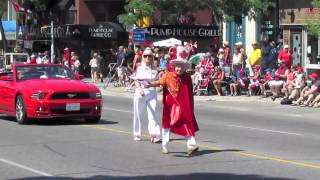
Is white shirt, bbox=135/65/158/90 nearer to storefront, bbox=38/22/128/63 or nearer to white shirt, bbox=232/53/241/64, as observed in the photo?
white shirt, bbox=232/53/241/64

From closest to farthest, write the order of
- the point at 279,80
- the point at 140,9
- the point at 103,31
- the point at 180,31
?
1. the point at 279,80
2. the point at 140,9
3. the point at 180,31
4. the point at 103,31

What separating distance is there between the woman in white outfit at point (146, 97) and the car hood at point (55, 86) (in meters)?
3.04

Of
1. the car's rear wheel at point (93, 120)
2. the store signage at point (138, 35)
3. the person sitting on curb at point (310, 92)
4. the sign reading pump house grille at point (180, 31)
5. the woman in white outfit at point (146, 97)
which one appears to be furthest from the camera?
the sign reading pump house grille at point (180, 31)

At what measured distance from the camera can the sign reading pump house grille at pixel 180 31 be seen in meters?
36.7

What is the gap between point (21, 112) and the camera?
17.0 metres

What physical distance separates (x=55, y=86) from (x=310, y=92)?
9858 mm

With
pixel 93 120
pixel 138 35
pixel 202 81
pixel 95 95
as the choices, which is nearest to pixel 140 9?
pixel 138 35

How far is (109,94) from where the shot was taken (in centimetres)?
3147

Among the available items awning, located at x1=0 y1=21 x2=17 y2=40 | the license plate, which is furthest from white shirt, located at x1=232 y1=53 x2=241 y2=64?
awning, located at x1=0 y1=21 x2=17 y2=40

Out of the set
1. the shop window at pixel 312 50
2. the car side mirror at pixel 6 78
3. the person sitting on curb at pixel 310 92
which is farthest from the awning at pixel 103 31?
the car side mirror at pixel 6 78

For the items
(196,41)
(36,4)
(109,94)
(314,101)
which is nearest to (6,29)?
(36,4)

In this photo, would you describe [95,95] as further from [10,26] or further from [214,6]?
[10,26]

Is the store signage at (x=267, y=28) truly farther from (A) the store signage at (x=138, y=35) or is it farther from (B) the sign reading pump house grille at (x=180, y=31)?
(A) the store signage at (x=138, y=35)

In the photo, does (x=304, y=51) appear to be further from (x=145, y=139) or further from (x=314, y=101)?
(x=145, y=139)
